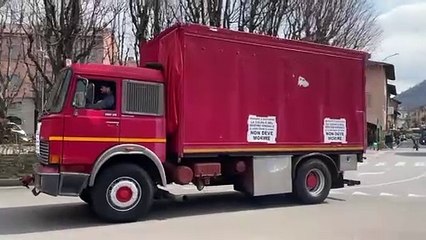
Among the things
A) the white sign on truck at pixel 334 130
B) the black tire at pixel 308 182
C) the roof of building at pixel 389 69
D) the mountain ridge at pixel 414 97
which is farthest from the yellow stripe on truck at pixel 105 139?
the mountain ridge at pixel 414 97

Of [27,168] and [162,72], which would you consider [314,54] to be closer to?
[162,72]

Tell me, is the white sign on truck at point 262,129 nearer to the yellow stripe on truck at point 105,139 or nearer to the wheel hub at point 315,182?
the wheel hub at point 315,182

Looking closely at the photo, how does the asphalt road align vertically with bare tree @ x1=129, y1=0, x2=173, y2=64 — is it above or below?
below

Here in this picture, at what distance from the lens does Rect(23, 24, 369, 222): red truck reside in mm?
10812

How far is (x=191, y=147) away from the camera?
1166 centimetres

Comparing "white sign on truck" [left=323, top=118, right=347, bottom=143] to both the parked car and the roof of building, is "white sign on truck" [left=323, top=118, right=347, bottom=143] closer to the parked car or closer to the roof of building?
the parked car

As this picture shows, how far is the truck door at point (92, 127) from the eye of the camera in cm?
1064

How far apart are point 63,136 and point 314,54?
235 inches

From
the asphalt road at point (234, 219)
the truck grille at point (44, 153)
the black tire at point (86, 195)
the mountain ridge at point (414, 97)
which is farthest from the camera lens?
the mountain ridge at point (414, 97)

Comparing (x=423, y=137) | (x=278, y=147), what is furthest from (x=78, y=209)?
(x=423, y=137)

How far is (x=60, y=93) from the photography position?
1091 centimetres

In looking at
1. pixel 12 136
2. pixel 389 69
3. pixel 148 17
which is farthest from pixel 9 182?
pixel 389 69

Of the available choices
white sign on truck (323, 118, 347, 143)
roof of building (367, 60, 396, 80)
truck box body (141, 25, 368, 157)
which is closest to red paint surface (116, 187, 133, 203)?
truck box body (141, 25, 368, 157)

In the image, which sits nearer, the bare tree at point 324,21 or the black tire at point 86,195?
the black tire at point 86,195
